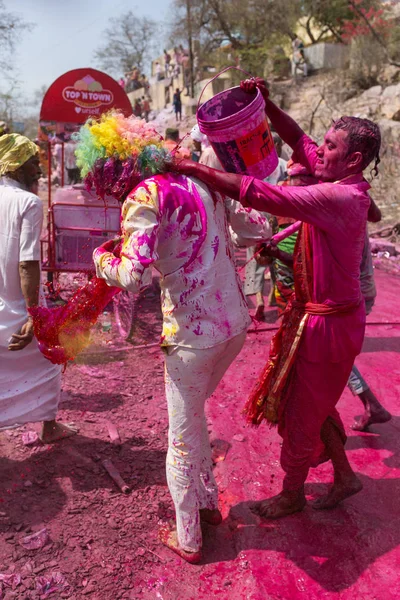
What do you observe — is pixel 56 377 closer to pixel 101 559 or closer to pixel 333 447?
pixel 101 559

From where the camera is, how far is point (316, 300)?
2627 mm

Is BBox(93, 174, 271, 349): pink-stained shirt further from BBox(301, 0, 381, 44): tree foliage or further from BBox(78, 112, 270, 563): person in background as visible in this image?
BBox(301, 0, 381, 44): tree foliage

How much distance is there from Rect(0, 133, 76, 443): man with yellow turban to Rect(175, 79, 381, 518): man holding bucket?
132 centimetres

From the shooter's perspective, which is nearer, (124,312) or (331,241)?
(331,241)

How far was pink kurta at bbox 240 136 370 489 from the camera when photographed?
2.23 meters

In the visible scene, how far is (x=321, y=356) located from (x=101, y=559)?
155cm

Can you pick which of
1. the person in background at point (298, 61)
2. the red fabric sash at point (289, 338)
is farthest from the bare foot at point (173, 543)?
the person in background at point (298, 61)

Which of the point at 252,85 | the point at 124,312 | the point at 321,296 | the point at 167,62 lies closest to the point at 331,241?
the point at 321,296

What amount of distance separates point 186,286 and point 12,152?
1.70 metres

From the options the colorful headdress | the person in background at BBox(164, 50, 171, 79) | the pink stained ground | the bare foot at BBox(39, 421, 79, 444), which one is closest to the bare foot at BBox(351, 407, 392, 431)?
the pink stained ground

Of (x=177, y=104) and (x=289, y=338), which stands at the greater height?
(x=177, y=104)

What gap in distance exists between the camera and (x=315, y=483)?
3367mm

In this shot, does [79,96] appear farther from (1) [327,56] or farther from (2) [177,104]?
(2) [177,104]

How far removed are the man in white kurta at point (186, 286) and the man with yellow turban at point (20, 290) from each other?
3.19 feet
